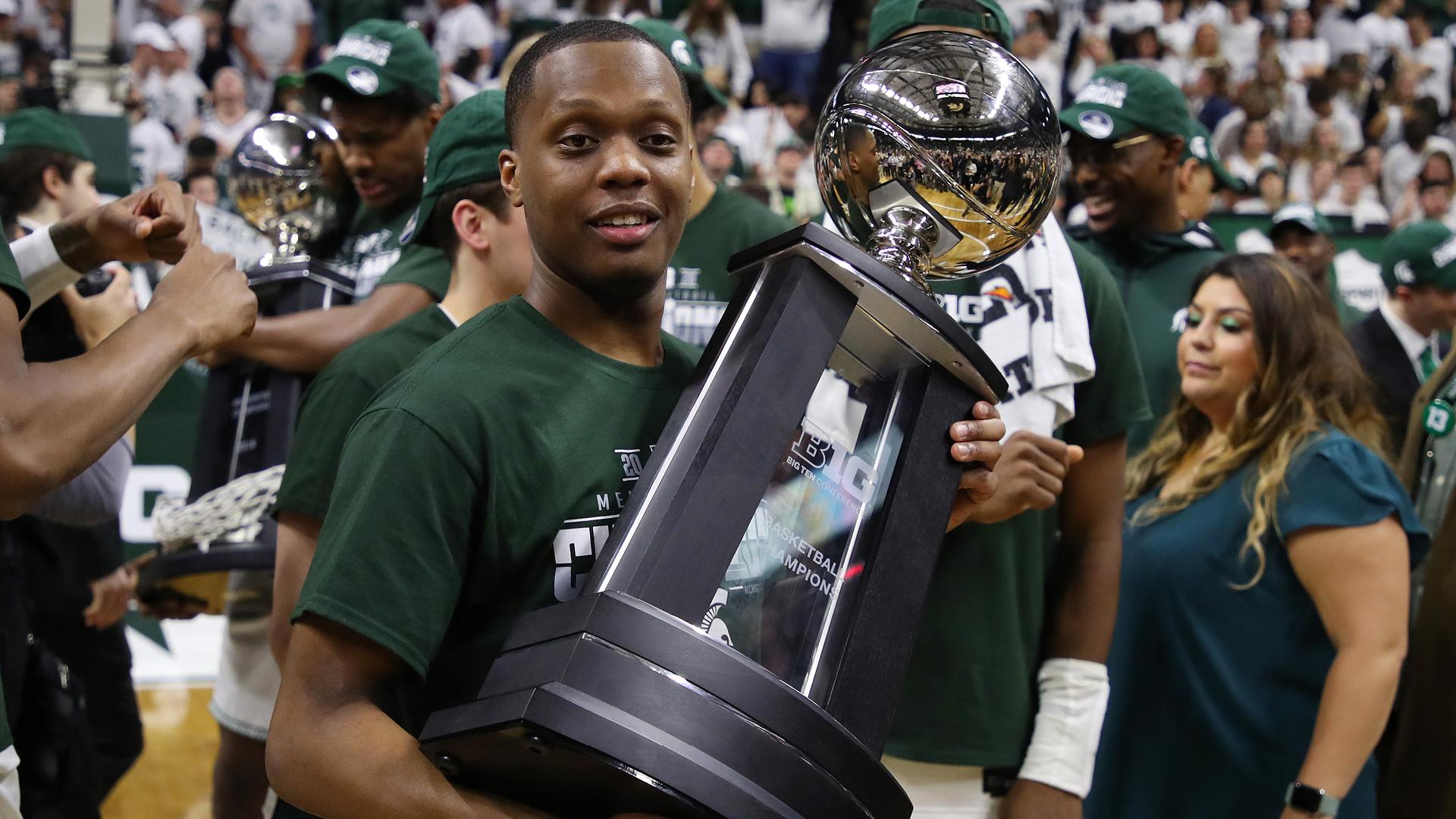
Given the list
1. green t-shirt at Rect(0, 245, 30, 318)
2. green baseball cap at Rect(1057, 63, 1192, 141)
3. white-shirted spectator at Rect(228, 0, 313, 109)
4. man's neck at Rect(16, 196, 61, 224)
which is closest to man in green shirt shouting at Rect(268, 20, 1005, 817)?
green t-shirt at Rect(0, 245, 30, 318)

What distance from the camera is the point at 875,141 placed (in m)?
1.47

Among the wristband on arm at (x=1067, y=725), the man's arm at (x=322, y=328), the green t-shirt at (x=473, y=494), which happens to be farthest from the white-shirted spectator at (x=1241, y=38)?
the green t-shirt at (x=473, y=494)

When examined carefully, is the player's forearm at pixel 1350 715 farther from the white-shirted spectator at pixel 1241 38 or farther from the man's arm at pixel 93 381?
the white-shirted spectator at pixel 1241 38

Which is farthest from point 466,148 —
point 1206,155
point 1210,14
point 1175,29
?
point 1210,14

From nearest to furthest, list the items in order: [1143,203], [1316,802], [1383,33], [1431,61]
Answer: [1316,802] < [1143,203] < [1431,61] < [1383,33]

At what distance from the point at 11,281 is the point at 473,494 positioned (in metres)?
0.65

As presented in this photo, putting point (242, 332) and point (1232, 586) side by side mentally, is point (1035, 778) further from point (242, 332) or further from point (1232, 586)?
point (242, 332)

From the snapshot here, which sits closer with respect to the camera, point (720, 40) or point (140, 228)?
point (140, 228)

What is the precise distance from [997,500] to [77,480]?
1.86 meters

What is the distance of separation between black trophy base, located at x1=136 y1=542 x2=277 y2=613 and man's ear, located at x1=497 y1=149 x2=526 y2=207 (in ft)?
4.26

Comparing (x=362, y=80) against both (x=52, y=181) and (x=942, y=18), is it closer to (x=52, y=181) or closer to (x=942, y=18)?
(x=52, y=181)

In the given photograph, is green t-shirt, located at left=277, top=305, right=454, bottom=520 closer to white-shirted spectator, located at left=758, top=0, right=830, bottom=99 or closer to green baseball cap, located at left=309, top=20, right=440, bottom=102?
green baseball cap, located at left=309, top=20, right=440, bottom=102

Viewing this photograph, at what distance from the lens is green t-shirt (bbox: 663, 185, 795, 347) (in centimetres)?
286

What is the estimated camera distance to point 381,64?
3117 millimetres
